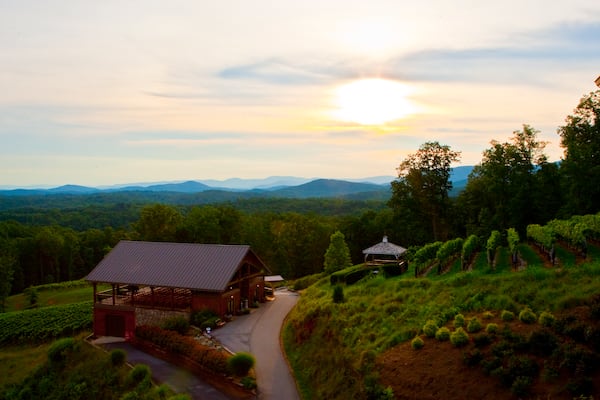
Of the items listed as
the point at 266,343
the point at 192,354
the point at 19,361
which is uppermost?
the point at 192,354

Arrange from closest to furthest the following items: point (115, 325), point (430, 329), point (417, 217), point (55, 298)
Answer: point (430, 329), point (115, 325), point (417, 217), point (55, 298)

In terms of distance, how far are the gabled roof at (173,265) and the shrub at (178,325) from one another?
237cm

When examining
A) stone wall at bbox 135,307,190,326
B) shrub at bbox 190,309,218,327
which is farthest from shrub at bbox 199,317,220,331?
stone wall at bbox 135,307,190,326

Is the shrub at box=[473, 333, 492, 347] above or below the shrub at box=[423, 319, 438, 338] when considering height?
above

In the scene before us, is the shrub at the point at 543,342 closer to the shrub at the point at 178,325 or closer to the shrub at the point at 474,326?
the shrub at the point at 474,326

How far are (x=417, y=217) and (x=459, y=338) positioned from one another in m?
33.3

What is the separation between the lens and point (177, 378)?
22.8 meters

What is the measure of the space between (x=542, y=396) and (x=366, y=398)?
5528 mm

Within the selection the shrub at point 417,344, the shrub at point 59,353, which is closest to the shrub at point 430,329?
the shrub at point 417,344

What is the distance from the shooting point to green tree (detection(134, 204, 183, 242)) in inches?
2643

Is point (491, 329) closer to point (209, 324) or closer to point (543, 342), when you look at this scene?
point (543, 342)

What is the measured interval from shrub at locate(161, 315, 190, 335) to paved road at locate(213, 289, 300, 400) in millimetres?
1886

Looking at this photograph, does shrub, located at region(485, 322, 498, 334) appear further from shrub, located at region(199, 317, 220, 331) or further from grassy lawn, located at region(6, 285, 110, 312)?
grassy lawn, located at region(6, 285, 110, 312)

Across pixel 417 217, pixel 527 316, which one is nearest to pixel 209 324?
pixel 527 316
